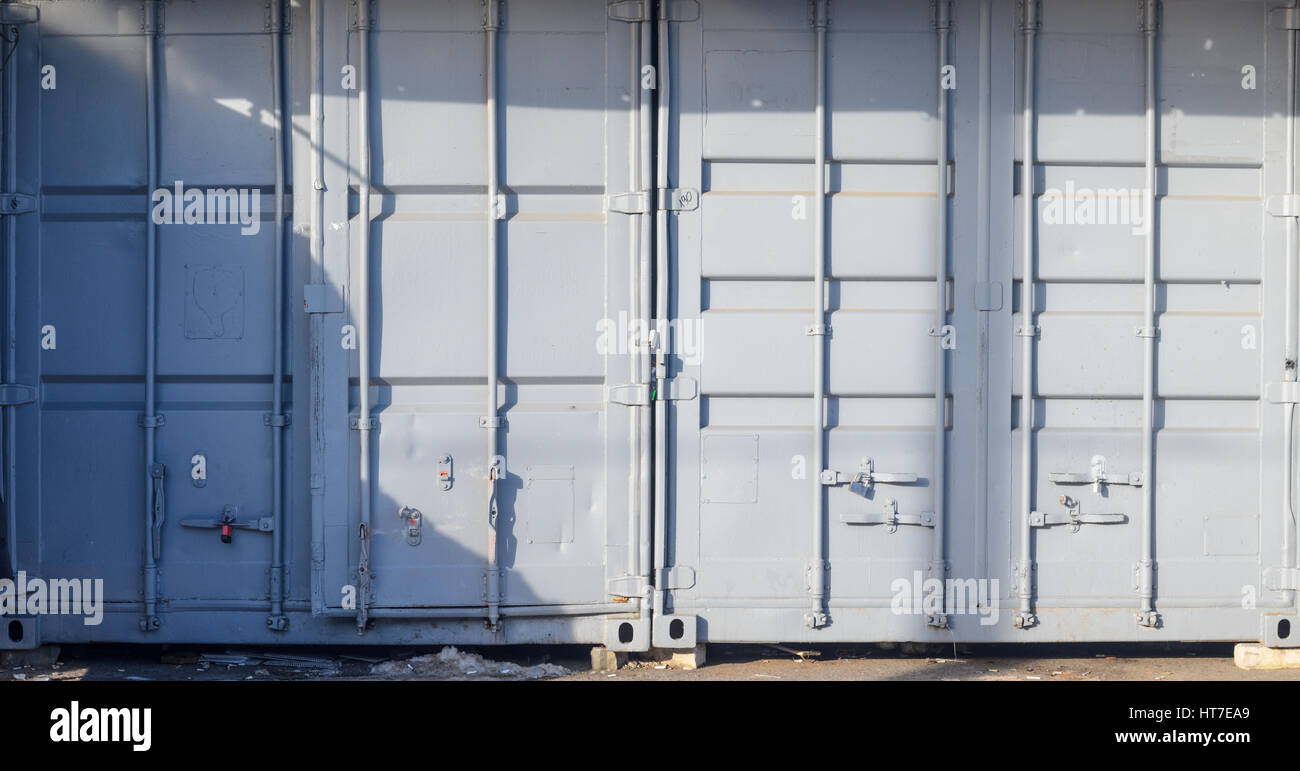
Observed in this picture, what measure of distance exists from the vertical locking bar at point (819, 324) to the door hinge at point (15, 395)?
375cm

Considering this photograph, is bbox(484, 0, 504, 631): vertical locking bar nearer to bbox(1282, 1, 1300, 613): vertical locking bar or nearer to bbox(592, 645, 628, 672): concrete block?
bbox(592, 645, 628, 672): concrete block

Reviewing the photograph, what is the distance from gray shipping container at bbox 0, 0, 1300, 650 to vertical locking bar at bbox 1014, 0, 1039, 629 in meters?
0.02

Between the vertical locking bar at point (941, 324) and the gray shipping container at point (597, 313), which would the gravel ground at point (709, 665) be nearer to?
the gray shipping container at point (597, 313)

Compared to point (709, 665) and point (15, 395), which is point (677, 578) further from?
point (15, 395)

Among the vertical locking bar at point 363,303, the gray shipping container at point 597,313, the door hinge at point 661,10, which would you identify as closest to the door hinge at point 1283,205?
the gray shipping container at point 597,313

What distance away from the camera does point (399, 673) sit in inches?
222

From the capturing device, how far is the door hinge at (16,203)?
5.56 m

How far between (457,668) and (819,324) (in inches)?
94.7

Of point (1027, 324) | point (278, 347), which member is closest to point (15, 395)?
point (278, 347)

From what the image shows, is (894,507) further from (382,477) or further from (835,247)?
(382,477)

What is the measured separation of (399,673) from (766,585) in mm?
1821

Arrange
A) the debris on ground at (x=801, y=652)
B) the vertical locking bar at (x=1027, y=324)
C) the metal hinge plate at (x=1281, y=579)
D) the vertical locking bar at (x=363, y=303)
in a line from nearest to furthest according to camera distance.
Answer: the vertical locking bar at (x=363, y=303), the vertical locking bar at (x=1027, y=324), the metal hinge plate at (x=1281, y=579), the debris on ground at (x=801, y=652)

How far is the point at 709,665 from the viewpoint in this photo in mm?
5828

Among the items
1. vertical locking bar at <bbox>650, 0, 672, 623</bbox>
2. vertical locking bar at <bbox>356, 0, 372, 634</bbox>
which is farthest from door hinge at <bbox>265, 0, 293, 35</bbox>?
vertical locking bar at <bbox>650, 0, 672, 623</bbox>
